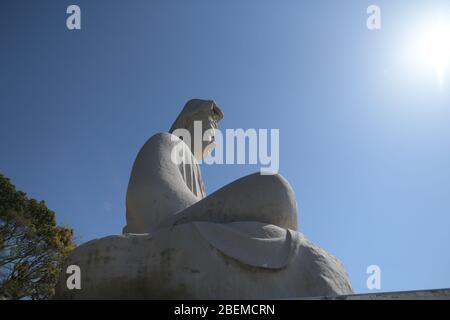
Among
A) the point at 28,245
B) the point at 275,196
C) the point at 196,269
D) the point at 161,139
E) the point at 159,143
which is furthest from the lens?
the point at 28,245

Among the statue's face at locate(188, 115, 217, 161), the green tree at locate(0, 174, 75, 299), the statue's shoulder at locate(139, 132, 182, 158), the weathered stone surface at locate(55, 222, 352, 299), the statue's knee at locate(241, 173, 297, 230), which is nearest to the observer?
the weathered stone surface at locate(55, 222, 352, 299)

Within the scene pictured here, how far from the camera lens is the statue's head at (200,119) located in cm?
862

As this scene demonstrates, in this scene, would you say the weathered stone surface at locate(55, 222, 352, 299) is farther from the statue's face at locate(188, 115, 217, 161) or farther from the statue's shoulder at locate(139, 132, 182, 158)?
the statue's face at locate(188, 115, 217, 161)

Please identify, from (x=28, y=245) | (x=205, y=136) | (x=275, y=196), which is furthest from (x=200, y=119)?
(x=28, y=245)

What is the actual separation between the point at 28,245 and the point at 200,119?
7.41 meters

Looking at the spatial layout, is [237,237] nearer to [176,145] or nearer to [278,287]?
Answer: [278,287]

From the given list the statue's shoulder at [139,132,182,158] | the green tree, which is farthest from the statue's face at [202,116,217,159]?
the green tree

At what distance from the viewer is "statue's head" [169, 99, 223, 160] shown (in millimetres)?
8625

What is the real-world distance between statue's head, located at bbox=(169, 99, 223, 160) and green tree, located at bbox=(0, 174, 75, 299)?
20.0ft

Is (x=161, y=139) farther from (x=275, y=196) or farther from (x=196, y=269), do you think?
(x=196, y=269)

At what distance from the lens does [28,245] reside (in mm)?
13672
